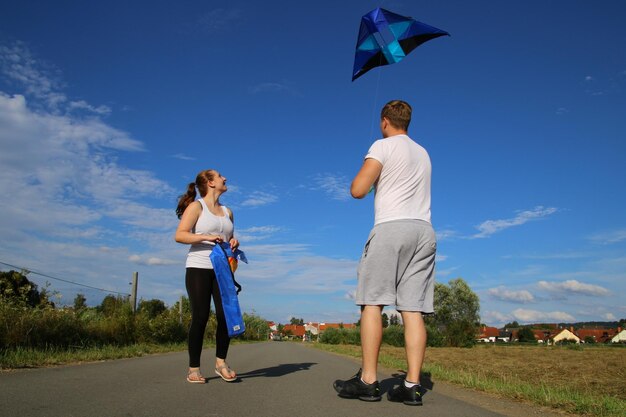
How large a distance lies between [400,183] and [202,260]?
2320mm

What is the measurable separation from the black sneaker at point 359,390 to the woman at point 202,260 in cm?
158

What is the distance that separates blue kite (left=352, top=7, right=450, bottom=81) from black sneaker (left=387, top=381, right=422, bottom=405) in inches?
138

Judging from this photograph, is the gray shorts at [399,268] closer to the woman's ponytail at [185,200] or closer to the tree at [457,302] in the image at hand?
the woman's ponytail at [185,200]

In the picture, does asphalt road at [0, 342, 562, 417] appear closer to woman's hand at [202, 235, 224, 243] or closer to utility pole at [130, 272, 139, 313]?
woman's hand at [202, 235, 224, 243]

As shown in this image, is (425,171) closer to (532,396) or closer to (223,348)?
(532,396)

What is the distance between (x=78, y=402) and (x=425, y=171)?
125 inches

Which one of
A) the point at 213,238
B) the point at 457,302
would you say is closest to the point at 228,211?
the point at 213,238

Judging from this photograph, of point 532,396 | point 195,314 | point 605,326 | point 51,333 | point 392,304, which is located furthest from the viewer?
point 605,326

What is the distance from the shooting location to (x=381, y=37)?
17.8 ft

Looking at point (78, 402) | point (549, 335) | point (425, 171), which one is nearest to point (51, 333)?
point (78, 402)

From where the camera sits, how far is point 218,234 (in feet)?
16.4

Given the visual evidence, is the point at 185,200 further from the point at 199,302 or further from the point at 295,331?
the point at 295,331

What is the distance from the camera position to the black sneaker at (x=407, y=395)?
11.3 feet

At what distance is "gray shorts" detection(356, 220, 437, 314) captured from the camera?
3.48 meters
